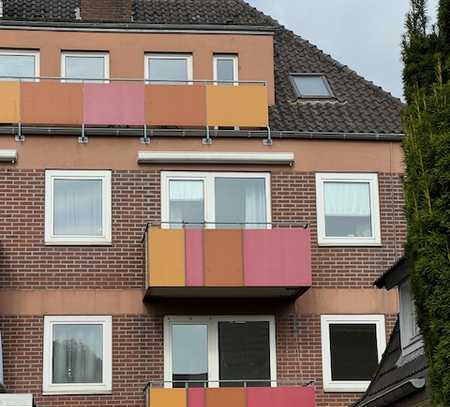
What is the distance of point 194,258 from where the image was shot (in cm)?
2359

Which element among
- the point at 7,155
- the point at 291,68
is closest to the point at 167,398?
the point at 7,155

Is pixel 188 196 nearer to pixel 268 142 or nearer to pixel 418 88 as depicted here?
pixel 268 142

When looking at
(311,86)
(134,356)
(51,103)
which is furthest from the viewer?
(311,86)

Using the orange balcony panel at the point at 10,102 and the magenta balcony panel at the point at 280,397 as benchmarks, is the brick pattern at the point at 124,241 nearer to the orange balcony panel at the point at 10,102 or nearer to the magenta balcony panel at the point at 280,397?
the orange balcony panel at the point at 10,102

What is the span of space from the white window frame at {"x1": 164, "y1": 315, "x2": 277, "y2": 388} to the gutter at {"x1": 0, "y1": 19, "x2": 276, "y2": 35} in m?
6.04

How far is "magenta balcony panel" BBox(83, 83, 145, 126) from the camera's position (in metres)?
25.0

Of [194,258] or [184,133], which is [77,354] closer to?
[194,258]

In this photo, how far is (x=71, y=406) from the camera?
77.6 feet

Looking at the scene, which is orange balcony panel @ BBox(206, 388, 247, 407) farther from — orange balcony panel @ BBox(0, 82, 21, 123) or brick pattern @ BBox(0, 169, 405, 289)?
orange balcony panel @ BBox(0, 82, 21, 123)

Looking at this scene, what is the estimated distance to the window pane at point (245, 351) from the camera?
24.3 metres

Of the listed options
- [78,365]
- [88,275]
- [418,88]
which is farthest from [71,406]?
[418,88]

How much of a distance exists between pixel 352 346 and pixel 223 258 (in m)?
3.21

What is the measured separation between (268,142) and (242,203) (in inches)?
53.1

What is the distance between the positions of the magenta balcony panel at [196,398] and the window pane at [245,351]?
108 centimetres
